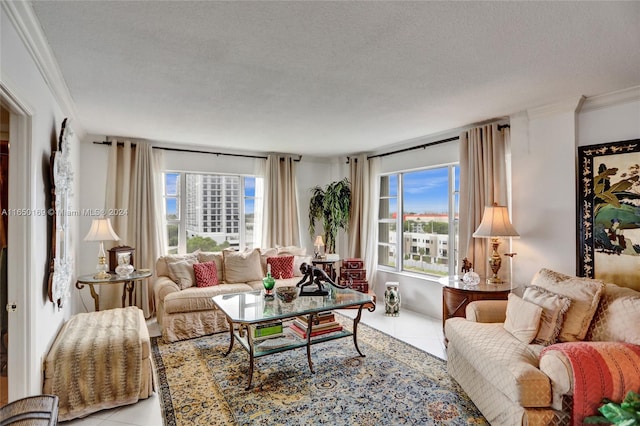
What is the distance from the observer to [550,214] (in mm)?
3217

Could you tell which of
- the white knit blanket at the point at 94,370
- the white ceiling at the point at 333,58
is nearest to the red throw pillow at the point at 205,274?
the white knit blanket at the point at 94,370

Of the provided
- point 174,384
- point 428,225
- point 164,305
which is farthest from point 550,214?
point 164,305

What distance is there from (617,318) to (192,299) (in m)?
3.78

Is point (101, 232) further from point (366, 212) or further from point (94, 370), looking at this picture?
point (366, 212)

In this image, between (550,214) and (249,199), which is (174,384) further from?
(550,214)

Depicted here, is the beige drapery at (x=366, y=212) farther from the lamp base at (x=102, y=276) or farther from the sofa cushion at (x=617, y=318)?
the lamp base at (x=102, y=276)

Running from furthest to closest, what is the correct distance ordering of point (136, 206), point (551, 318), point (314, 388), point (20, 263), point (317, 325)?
point (136, 206), point (317, 325), point (314, 388), point (551, 318), point (20, 263)

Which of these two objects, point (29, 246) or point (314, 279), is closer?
point (29, 246)

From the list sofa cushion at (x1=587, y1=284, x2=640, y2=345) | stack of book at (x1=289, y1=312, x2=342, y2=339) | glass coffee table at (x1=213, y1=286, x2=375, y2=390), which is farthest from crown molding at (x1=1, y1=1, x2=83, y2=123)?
sofa cushion at (x1=587, y1=284, x2=640, y2=345)

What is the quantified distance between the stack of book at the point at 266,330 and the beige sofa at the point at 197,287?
99 cm

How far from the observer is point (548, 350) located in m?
2.04

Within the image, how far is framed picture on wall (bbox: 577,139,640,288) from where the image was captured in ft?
9.11

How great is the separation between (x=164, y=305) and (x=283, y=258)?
1717 mm

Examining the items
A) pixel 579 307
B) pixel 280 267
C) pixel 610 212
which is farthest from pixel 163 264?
pixel 610 212
